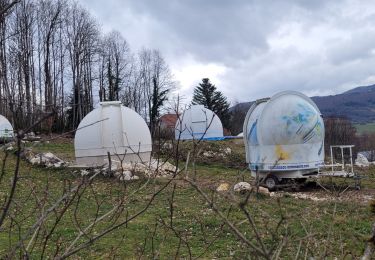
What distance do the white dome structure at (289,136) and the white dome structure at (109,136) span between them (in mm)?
4622

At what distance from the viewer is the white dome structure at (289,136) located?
1480 cm

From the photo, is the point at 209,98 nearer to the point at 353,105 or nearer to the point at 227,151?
the point at 227,151

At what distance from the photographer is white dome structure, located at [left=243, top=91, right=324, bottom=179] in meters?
14.8

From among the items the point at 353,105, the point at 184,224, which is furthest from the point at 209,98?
the point at 353,105

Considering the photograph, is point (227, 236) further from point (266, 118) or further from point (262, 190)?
point (266, 118)

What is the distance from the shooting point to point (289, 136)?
1484 cm

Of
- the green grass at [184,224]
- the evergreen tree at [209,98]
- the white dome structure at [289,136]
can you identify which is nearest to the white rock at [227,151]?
the white dome structure at [289,136]

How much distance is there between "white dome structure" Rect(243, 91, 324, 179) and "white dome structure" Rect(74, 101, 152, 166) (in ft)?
15.2

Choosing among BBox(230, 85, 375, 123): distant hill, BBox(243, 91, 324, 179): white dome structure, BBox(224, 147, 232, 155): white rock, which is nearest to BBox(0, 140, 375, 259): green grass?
BBox(243, 91, 324, 179): white dome structure

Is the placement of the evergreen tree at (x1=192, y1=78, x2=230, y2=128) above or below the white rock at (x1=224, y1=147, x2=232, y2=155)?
above

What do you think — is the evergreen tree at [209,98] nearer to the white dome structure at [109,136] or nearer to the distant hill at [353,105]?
the white dome structure at [109,136]

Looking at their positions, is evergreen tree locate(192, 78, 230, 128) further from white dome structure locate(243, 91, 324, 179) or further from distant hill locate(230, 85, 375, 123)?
distant hill locate(230, 85, 375, 123)

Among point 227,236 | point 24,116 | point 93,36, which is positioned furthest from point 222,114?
point 24,116

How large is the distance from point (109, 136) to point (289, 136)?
6.86 metres
